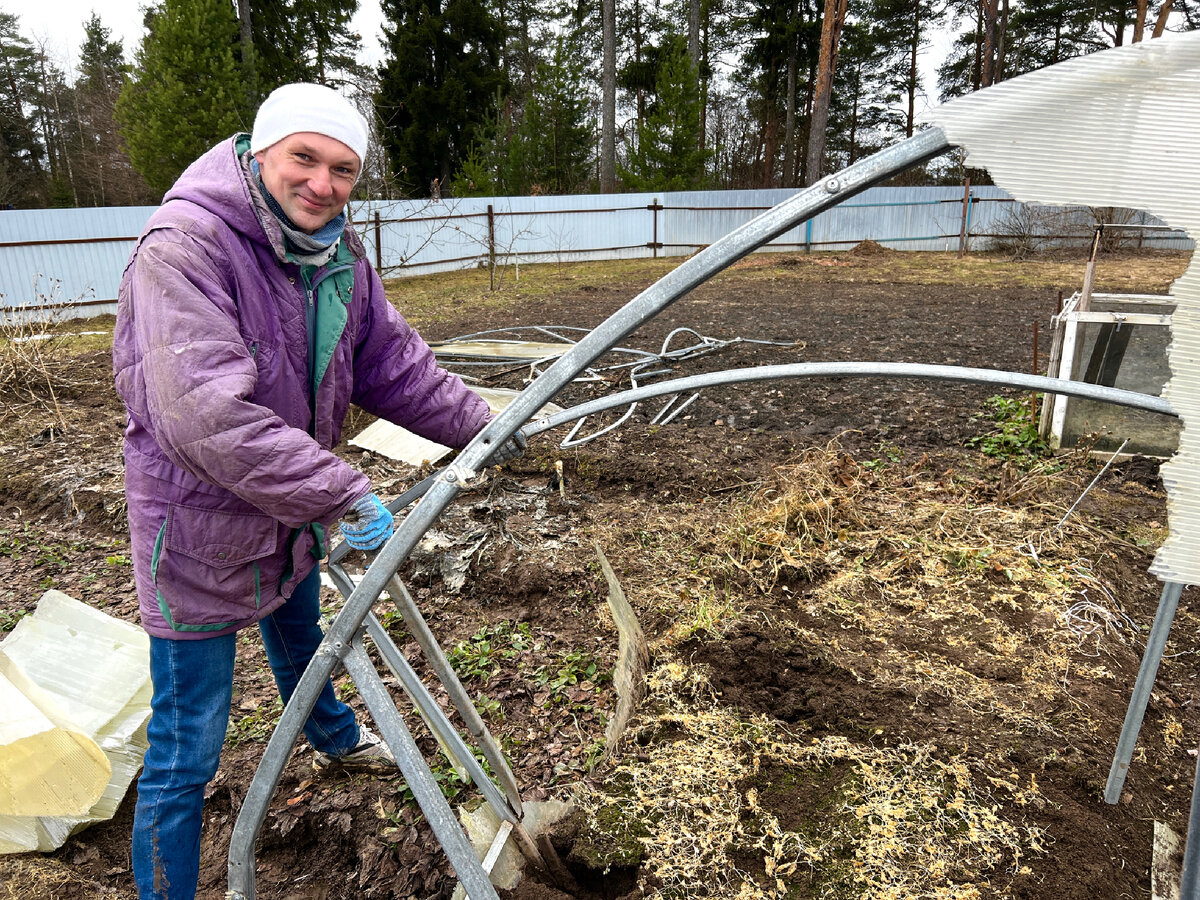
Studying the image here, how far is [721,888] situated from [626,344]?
255 inches

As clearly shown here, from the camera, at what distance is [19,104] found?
24.9 m

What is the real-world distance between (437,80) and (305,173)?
22861 mm

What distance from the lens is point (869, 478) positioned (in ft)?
13.2

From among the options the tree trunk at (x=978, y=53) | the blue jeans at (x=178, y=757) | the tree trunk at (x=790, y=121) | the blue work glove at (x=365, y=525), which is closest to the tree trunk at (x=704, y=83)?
the tree trunk at (x=790, y=121)

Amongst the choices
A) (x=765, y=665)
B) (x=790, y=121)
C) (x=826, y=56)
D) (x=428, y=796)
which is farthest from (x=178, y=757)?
(x=790, y=121)

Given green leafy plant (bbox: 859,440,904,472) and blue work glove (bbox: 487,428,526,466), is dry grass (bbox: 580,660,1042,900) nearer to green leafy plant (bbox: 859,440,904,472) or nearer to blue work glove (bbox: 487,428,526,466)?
blue work glove (bbox: 487,428,526,466)

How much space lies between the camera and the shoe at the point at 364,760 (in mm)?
2379

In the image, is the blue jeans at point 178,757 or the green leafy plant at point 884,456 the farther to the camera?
the green leafy plant at point 884,456

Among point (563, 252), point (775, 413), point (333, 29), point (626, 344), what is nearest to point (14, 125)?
point (333, 29)

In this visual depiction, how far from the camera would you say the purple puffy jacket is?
1.35 m

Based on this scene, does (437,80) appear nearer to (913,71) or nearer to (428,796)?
(913,71)

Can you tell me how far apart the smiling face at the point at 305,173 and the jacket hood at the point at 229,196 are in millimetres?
47

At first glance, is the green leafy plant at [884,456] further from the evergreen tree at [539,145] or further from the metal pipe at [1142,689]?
the evergreen tree at [539,145]

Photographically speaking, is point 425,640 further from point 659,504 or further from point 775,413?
point 775,413
